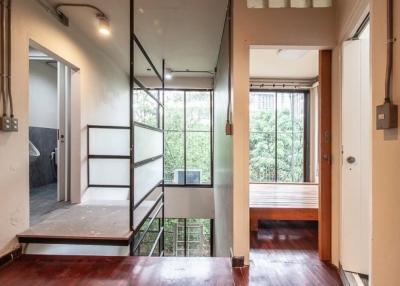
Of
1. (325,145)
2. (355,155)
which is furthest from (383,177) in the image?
(325,145)

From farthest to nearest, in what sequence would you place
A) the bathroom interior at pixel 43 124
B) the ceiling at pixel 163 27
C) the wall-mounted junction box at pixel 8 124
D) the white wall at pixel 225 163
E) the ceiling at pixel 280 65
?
the bathroom interior at pixel 43 124
the ceiling at pixel 280 65
the ceiling at pixel 163 27
the white wall at pixel 225 163
the wall-mounted junction box at pixel 8 124

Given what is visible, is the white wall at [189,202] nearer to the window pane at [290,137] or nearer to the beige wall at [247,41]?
the window pane at [290,137]

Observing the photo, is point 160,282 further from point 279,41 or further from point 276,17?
point 276,17

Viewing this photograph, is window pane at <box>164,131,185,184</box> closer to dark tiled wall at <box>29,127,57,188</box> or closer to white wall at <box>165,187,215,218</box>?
white wall at <box>165,187,215,218</box>

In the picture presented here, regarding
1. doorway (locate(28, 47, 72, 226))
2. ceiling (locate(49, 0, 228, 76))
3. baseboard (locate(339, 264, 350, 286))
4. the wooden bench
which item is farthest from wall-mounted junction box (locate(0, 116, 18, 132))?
baseboard (locate(339, 264, 350, 286))

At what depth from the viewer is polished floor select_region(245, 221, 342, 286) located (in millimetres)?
2038

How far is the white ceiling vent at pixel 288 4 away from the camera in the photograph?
224 cm

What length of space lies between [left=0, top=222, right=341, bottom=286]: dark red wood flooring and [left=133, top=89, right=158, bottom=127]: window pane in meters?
1.49

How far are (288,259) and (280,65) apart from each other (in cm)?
368

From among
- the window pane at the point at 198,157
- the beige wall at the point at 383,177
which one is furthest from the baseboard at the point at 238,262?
the window pane at the point at 198,157

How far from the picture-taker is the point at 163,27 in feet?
11.1

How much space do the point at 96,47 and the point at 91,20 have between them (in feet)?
2.79

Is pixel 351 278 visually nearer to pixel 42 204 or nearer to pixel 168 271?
pixel 168 271

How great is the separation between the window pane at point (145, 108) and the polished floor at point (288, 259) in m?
1.93
